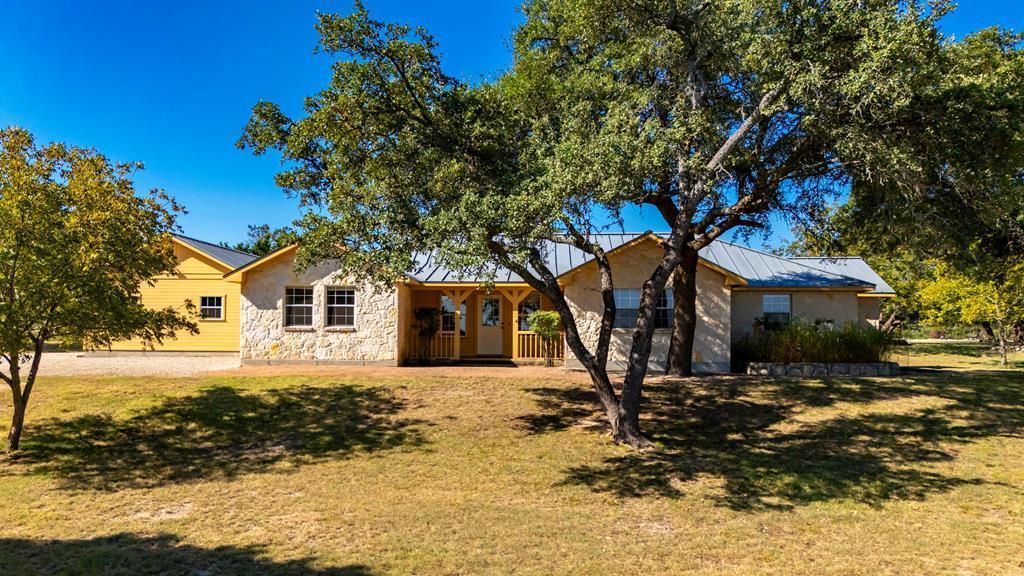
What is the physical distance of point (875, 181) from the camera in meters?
11.6

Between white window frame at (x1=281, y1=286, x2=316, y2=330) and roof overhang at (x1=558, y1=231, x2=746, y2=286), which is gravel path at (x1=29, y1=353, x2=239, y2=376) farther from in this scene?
roof overhang at (x1=558, y1=231, x2=746, y2=286)

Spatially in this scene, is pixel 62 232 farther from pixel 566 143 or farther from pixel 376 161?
pixel 566 143

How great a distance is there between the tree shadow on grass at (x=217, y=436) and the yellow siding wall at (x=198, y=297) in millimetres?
9170

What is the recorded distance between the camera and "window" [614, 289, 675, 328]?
17.7m

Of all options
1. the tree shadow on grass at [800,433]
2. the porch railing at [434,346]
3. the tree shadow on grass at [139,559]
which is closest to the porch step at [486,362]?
the porch railing at [434,346]

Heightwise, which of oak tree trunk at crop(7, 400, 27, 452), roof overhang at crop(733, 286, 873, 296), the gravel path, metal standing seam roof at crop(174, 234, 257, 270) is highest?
metal standing seam roof at crop(174, 234, 257, 270)

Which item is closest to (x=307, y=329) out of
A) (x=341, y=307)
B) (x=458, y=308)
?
(x=341, y=307)

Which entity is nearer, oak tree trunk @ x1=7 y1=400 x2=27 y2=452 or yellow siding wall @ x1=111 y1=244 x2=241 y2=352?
oak tree trunk @ x1=7 y1=400 x2=27 y2=452

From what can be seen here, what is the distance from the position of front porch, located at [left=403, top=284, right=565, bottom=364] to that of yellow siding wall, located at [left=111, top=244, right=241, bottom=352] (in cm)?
784

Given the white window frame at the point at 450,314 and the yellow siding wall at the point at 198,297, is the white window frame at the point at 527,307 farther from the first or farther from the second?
the yellow siding wall at the point at 198,297

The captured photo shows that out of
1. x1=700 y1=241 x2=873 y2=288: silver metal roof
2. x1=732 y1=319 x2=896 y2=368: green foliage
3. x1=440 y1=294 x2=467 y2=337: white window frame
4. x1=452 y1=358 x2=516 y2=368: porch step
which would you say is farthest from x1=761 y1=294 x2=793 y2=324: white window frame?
x1=440 y1=294 x2=467 y2=337: white window frame

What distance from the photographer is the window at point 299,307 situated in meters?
18.0

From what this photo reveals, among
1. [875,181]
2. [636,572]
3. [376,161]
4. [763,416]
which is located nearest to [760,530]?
[636,572]

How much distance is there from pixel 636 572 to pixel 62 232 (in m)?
10.4
